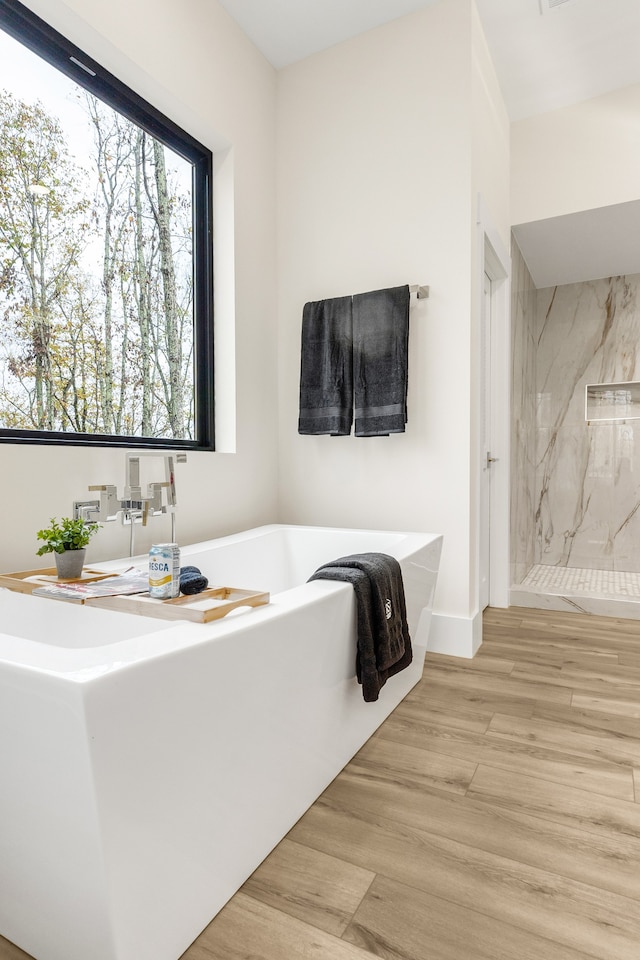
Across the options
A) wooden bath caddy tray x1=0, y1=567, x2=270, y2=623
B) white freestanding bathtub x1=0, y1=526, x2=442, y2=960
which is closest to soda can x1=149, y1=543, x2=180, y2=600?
wooden bath caddy tray x1=0, y1=567, x2=270, y2=623

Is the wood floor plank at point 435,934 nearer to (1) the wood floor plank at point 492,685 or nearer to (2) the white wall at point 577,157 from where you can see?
(1) the wood floor plank at point 492,685

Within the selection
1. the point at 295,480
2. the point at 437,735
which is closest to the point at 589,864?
the point at 437,735

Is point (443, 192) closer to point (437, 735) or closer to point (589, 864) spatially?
point (437, 735)

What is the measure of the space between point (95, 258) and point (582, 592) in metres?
3.34

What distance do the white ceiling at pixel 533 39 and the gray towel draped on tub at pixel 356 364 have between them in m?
1.31

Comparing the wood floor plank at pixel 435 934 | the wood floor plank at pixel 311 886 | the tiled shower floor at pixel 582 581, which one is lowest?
the tiled shower floor at pixel 582 581

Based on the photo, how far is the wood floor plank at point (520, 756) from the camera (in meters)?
1.59

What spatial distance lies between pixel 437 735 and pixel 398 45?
119 inches

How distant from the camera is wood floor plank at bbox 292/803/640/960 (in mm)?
1077

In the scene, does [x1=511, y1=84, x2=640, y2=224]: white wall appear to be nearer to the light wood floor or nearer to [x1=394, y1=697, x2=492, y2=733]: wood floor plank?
the light wood floor

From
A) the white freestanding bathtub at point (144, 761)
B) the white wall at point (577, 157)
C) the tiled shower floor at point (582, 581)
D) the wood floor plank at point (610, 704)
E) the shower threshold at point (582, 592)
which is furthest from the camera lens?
the tiled shower floor at point (582, 581)

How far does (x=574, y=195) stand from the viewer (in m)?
3.26

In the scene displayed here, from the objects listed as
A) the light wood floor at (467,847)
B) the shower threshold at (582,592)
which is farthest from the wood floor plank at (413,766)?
the shower threshold at (582,592)

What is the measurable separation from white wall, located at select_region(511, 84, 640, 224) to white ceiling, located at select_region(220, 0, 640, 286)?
0.06 m
